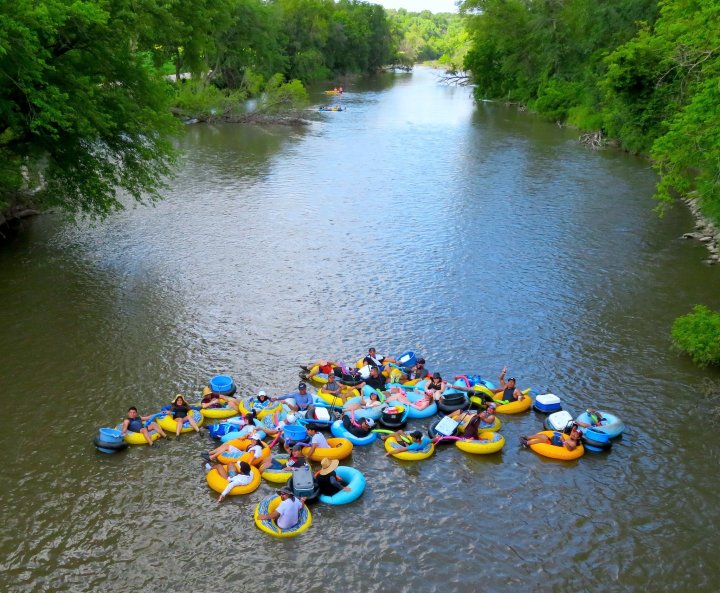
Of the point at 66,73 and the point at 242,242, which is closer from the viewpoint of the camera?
the point at 66,73

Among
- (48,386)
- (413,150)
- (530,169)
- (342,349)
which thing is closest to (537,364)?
(342,349)

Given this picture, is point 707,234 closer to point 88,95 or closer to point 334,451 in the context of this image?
point 334,451

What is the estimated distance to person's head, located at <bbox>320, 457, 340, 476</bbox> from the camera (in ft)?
40.1

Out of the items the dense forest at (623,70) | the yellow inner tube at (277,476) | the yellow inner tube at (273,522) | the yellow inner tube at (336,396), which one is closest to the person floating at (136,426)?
the yellow inner tube at (277,476)

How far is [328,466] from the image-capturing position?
12.4 metres

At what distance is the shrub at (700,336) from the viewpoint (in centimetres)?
1605

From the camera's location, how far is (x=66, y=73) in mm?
19453

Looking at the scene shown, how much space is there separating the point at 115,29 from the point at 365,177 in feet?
57.4

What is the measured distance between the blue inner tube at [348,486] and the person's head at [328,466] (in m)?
0.13

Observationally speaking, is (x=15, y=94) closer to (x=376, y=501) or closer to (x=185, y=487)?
(x=185, y=487)

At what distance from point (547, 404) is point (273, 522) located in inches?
267

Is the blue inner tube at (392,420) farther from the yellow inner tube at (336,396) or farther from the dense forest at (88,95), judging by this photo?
the dense forest at (88,95)

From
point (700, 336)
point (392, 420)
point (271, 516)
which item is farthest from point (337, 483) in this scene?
point (700, 336)

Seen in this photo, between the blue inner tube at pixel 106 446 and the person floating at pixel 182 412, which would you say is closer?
the blue inner tube at pixel 106 446
